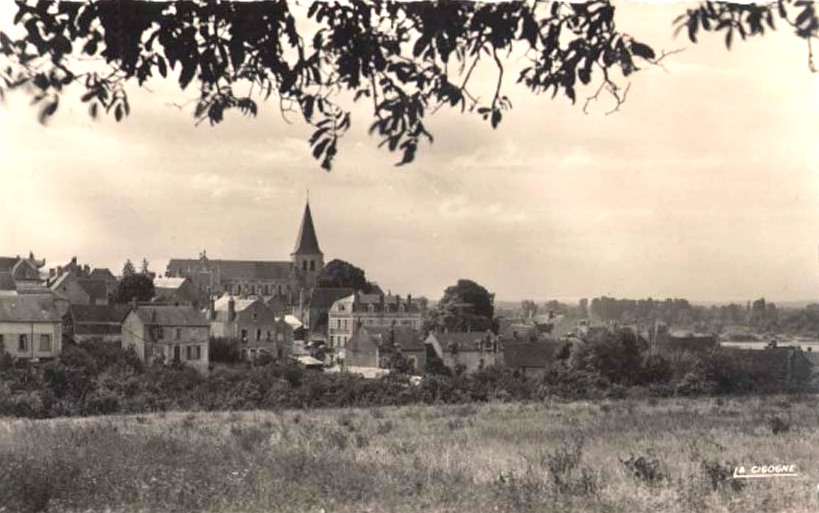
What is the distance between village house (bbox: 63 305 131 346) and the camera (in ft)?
122

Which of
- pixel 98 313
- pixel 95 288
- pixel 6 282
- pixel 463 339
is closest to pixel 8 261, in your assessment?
pixel 6 282

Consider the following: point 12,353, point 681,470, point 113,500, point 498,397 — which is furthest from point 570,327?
point 113,500

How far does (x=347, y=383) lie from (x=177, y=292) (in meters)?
28.2

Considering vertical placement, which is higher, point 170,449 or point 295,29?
point 295,29

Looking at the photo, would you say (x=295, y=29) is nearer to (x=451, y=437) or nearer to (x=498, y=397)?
(x=451, y=437)

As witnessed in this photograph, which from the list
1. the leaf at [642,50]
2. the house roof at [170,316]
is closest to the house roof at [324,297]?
the house roof at [170,316]

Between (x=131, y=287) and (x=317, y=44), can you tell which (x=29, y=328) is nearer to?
(x=131, y=287)

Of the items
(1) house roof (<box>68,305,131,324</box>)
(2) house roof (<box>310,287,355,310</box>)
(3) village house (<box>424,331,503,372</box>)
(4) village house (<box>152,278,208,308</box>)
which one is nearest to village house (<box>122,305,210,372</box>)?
(1) house roof (<box>68,305,131,324</box>)

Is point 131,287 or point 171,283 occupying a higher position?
point 171,283

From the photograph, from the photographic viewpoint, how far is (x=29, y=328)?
95.7ft

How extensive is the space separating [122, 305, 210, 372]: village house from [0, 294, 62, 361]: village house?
7971 millimetres

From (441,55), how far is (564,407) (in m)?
20.7

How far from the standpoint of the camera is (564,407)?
81.7 feet

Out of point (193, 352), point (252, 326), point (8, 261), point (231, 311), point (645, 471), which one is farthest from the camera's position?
point (252, 326)
